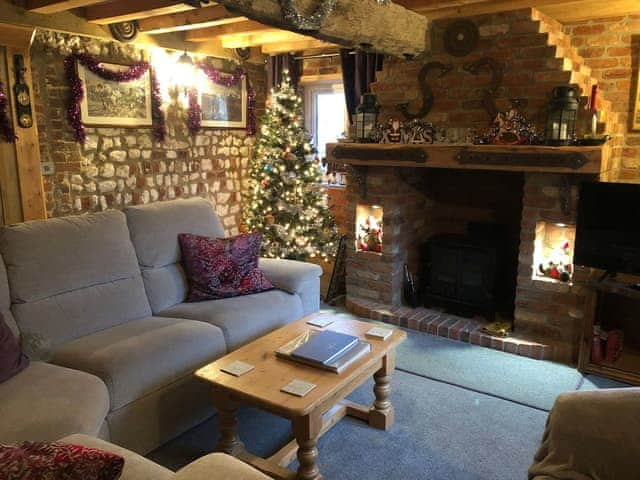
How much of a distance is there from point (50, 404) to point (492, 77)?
11.3 ft

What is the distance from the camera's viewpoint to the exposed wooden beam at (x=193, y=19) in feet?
13.4

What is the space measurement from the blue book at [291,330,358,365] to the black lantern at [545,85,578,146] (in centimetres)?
196

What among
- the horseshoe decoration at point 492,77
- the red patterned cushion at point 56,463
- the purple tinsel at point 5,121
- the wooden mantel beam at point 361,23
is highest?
the wooden mantel beam at point 361,23

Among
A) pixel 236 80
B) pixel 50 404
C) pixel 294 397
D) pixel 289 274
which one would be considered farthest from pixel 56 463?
pixel 236 80

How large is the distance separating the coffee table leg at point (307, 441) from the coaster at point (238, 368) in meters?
0.36

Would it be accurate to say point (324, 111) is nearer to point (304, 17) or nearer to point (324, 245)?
point (324, 245)

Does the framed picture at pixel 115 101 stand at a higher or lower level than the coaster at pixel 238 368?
higher

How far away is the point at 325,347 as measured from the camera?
2.50 m

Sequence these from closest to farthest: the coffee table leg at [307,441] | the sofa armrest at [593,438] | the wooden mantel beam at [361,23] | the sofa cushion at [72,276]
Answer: the sofa armrest at [593,438], the coffee table leg at [307,441], the wooden mantel beam at [361,23], the sofa cushion at [72,276]

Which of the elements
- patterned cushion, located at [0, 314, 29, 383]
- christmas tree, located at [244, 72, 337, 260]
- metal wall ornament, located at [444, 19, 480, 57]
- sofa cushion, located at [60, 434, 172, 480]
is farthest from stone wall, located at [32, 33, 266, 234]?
sofa cushion, located at [60, 434, 172, 480]

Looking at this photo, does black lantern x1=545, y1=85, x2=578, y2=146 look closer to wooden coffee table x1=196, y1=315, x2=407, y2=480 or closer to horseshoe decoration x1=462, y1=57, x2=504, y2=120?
horseshoe decoration x1=462, y1=57, x2=504, y2=120

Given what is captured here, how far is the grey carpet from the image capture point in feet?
7.95

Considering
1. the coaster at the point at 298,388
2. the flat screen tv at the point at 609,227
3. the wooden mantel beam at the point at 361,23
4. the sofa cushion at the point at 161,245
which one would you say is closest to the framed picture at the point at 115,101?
the sofa cushion at the point at 161,245

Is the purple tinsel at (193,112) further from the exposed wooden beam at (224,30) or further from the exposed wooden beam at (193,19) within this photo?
the exposed wooden beam at (193,19)
